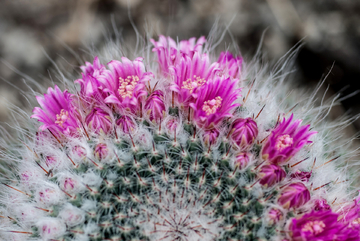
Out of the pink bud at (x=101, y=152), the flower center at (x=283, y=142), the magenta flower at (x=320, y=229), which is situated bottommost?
the magenta flower at (x=320, y=229)

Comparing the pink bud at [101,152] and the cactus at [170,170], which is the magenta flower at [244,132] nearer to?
the cactus at [170,170]

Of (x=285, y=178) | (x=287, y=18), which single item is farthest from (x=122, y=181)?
(x=287, y=18)

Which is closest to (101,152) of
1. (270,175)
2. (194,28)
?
(270,175)

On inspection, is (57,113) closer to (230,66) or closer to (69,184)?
(69,184)

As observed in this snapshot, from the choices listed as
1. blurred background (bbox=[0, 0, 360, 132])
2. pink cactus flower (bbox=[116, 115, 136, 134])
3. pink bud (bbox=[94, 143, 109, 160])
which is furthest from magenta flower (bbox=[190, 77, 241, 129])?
blurred background (bbox=[0, 0, 360, 132])

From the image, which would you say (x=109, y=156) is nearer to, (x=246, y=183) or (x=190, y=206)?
(x=190, y=206)

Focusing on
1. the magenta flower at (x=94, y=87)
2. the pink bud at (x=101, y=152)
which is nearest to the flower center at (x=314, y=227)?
the pink bud at (x=101, y=152)

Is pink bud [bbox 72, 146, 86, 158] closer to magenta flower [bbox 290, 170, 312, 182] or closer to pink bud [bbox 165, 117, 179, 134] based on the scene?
pink bud [bbox 165, 117, 179, 134]
